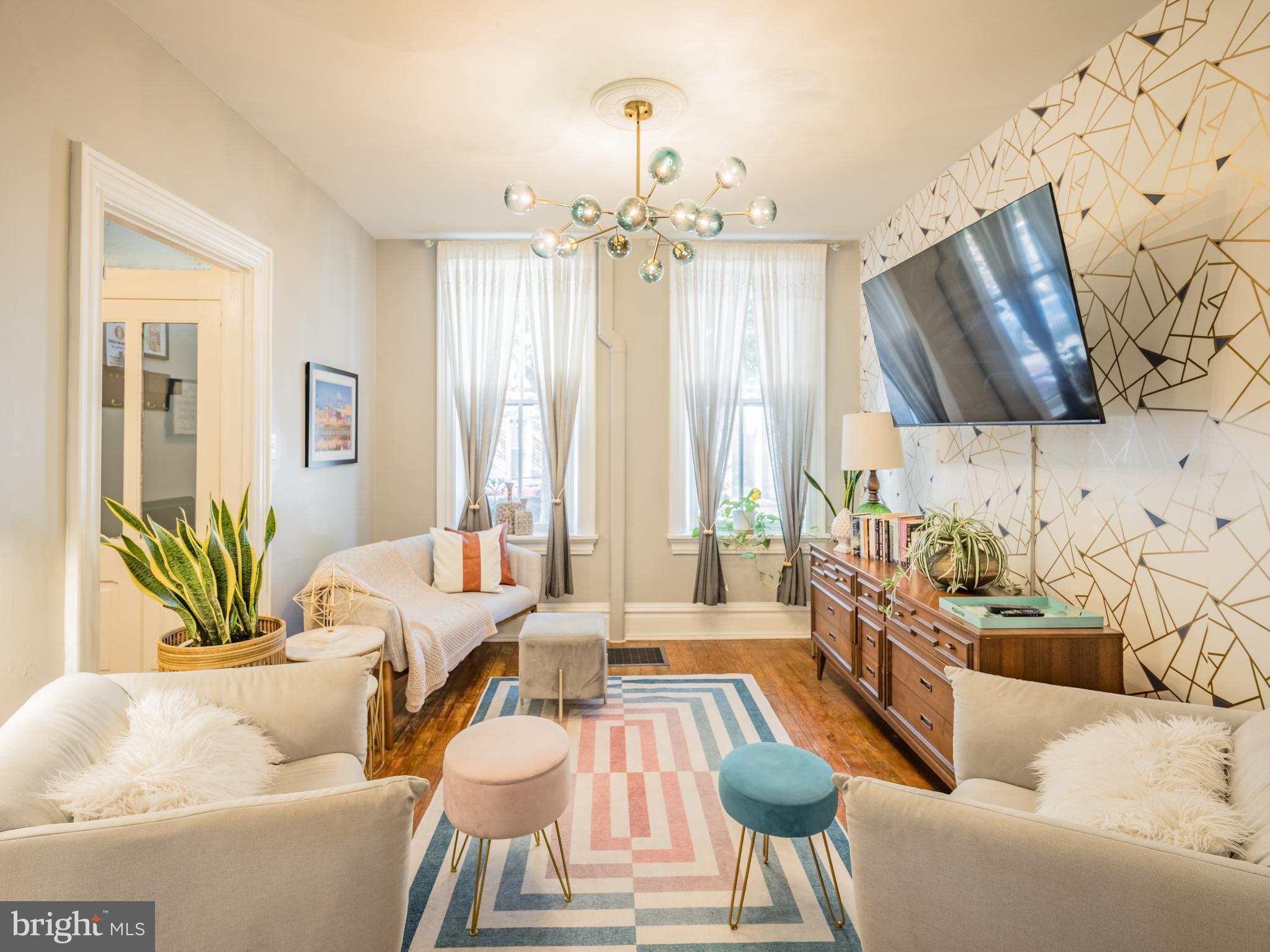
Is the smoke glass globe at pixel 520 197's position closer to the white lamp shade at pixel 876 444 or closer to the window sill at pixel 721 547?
the white lamp shade at pixel 876 444

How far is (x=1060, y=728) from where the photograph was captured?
5.50 ft

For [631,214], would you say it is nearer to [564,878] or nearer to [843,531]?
[564,878]

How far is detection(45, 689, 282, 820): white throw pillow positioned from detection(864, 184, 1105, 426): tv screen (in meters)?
2.58

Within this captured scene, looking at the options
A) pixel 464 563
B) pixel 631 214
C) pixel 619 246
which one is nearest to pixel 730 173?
pixel 631 214

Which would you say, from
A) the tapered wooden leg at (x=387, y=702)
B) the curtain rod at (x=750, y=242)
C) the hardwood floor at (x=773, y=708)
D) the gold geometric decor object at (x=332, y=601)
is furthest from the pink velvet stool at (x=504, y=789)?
the curtain rod at (x=750, y=242)

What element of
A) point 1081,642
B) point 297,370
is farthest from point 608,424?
point 1081,642

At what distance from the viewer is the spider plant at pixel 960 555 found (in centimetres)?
258

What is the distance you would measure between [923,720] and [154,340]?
3654mm

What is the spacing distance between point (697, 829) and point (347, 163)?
11.0 feet

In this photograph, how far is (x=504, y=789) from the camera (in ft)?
5.81

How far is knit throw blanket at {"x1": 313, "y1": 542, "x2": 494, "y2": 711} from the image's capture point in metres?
2.98

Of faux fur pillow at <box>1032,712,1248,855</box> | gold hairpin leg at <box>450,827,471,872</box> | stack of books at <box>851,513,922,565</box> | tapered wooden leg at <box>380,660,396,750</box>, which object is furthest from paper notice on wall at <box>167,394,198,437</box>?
faux fur pillow at <box>1032,712,1248,855</box>

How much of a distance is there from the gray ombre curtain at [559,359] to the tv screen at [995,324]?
198cm

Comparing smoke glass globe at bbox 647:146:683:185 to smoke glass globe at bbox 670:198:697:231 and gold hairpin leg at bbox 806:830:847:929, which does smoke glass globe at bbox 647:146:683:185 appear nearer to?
smoke glass globe at bbox 670:198:697:231
